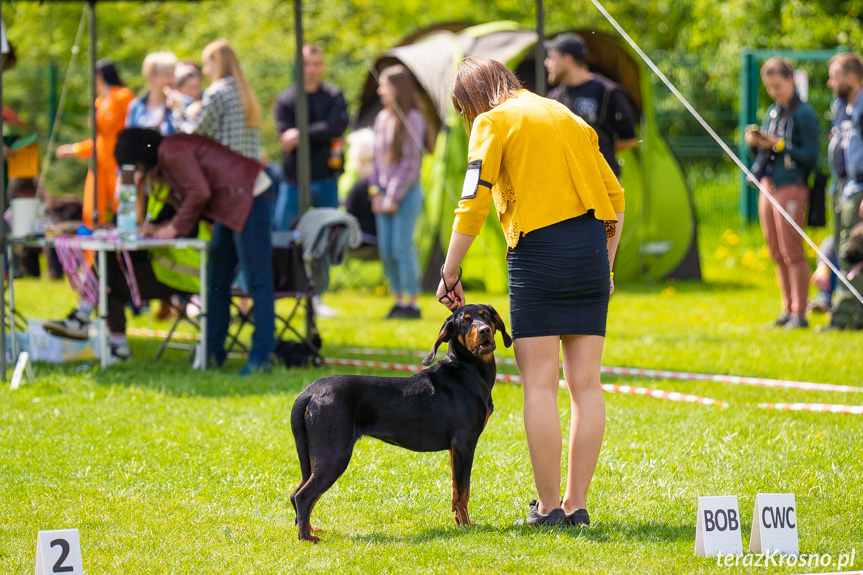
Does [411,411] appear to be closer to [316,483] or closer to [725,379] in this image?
[316,483]

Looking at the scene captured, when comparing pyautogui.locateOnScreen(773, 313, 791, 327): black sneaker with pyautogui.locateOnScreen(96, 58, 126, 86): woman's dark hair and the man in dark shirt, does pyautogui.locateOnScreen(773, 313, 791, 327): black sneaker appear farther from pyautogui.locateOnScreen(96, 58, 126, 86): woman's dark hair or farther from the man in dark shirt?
pyautogui.locateOnScreen(96, 58, 126, 86): woman's dark hair

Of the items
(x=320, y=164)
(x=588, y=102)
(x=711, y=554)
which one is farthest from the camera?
(x=320, y=164)

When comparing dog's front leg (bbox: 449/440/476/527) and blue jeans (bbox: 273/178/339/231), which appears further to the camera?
blue jeans (bbox: 273/178/339/231)

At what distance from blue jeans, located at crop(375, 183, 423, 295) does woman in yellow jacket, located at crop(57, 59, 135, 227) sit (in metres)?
2.45

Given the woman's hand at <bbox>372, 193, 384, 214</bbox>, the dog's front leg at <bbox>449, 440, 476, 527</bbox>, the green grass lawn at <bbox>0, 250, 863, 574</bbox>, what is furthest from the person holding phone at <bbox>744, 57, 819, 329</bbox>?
the dog's front leg at <bbox>449, 440, 476, 527</bbox>

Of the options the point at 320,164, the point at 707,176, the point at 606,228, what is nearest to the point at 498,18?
the point at 707,176

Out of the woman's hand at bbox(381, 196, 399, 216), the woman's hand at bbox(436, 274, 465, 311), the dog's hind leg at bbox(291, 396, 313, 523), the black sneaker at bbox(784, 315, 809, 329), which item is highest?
the woman's hand at bbox(436, 274, 465, 311)

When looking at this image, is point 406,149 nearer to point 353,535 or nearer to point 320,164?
point 320,164

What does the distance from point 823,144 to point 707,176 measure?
1875mm

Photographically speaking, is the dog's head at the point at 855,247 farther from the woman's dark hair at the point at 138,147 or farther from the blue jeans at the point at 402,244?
the woman's dark hair at the point at 138,147

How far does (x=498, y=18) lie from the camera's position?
2180 centimetres

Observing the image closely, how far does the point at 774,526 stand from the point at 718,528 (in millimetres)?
184

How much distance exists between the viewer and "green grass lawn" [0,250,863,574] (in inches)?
141

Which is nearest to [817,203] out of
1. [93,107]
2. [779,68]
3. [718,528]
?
[779,68]
